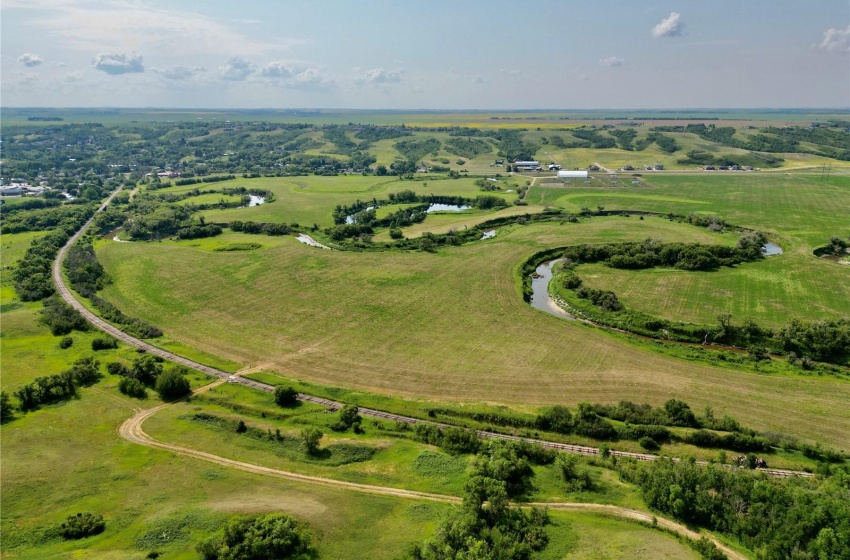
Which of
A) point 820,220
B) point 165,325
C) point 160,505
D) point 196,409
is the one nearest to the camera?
point 160,505

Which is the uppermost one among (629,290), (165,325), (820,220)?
(820,220)

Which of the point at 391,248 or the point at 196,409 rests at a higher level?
the point at 391,248

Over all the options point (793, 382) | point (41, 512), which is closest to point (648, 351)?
point (793, 382)

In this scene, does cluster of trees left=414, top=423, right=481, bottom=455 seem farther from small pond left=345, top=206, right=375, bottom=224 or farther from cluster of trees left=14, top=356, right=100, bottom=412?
small pond left=345, top=206, right=375, bottom=224

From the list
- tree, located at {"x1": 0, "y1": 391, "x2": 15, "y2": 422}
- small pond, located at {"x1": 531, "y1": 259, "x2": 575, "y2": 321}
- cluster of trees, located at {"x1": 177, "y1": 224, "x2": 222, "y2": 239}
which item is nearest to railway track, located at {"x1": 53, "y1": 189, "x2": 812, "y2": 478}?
tree, located at {"x1": 0, "y1": 391, "x2": 15, "y2": 422}

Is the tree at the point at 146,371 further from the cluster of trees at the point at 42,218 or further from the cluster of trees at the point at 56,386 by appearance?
the cluster of trees at the point at 42,218

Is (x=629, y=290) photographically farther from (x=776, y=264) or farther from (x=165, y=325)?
(x=165, y=325)

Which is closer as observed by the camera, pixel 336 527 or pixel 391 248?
pixel 336 527
